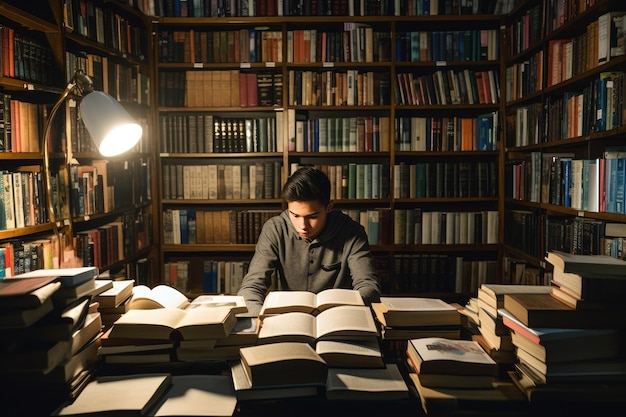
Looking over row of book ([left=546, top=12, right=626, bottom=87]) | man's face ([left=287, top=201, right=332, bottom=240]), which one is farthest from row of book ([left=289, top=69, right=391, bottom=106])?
man's face ([left=287, top=201, right=332, bottom=240])

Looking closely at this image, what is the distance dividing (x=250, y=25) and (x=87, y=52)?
3.74 feet

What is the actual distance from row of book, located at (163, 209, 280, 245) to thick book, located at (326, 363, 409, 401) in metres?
2.68

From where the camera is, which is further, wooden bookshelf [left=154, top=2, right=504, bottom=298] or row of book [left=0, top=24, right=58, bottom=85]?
wooden bookshelf [left=154, top=2, right=504, bottom=298]

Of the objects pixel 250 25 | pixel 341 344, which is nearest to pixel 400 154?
pixel 250 25

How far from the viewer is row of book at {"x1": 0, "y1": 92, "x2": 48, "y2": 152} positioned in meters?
2.14

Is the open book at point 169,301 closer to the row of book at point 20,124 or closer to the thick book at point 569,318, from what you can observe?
the thick book at point 569,318

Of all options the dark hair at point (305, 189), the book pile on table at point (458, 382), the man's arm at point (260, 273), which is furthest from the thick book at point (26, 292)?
the dark hair at point (305, 189)

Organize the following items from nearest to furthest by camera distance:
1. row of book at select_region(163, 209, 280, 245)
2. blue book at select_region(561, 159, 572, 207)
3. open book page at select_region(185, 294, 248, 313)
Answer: open book page at select_region(185, 294, 248, 313)
blue book at select_region(561, 159, 572, 207)
row of book at select_region(163, 209, 280, 245)

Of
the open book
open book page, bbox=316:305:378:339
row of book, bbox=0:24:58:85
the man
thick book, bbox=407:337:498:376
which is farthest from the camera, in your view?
the man

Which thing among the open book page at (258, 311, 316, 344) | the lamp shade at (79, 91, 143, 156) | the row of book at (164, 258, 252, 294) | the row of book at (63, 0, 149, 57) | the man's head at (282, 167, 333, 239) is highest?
the row of book at (63, 0, 149, 57)

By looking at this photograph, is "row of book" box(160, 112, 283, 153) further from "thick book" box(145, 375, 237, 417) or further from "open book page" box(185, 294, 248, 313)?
"thick book" box(145, 375, 237, 417)

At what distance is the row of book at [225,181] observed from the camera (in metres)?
3.76

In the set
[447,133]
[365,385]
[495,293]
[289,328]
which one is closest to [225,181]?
[447,133]

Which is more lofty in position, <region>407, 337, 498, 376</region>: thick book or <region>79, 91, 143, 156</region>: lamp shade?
<region>79, 91, 143, 156</region>: lamp shade
